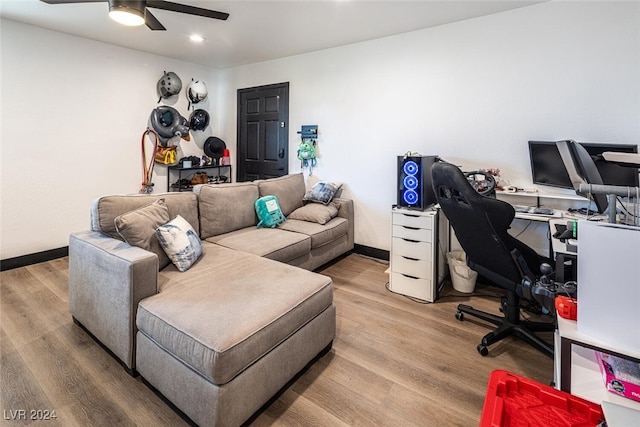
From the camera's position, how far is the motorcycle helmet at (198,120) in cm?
483

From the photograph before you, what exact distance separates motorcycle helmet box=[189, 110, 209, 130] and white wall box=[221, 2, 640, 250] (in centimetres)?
127

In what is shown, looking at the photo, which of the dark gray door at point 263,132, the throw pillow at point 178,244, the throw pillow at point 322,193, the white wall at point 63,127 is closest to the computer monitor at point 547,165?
the throw pillow at point 322,193

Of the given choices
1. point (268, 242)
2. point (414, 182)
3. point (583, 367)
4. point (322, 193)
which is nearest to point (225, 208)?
point (268, 242)

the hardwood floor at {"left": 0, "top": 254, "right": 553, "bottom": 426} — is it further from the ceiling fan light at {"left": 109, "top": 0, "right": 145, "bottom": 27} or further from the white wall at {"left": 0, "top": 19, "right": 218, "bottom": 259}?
the ceiling fan light at {"left": 109, "top": 0, "right": 145, "bottom": 27}

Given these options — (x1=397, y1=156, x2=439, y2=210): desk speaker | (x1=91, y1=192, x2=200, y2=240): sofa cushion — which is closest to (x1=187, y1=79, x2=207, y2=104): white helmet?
(x1=91, y1=192, x2=200, y2=240): sofa cushion

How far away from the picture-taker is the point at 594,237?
98 centimetres

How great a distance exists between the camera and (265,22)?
318cm

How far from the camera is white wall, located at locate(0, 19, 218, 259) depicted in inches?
A: 130

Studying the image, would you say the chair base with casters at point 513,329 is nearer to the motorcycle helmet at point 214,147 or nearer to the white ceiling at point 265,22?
the white ceiling at point 265,22

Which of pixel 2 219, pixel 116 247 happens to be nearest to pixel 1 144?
pixel 2 219

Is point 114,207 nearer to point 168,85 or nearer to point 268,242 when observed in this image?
point 268,242

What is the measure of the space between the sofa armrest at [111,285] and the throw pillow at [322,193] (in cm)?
222

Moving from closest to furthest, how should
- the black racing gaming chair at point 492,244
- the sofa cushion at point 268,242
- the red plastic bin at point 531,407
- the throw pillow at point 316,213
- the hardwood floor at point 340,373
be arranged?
the red plastic bin at point 531,407
the hardwood floor at point 340,373
the black racing gaming chair at point 492,244
the sofa cushion at point 268,242
the throw pillow at point 316,213

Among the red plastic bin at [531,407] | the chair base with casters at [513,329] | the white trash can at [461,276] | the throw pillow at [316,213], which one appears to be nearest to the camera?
the red plastic bin at [531,407]
